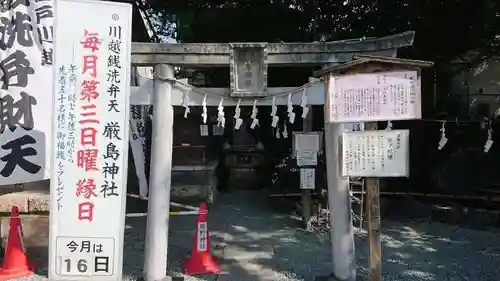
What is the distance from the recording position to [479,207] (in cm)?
998

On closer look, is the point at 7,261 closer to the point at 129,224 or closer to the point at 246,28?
the point at 129,224

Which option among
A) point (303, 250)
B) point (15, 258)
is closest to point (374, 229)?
point (303, 250)

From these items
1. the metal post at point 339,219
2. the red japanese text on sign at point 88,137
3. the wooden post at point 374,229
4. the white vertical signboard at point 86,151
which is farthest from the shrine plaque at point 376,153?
the red japanese text on sign at point 88,137

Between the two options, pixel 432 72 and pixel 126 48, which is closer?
pixel 126 48

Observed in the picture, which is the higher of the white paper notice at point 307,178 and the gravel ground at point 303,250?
the white paper notice at point 307,178

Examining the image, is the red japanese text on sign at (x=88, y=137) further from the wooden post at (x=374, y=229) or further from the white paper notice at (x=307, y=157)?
the white paper notice at (x=307, y=157)

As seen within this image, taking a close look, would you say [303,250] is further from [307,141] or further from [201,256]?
[307,141]

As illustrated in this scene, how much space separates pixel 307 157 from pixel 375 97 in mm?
4434

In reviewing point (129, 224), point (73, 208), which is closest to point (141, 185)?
point (129, 224)

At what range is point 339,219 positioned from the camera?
5.81 meters

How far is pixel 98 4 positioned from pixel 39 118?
1.97 metres

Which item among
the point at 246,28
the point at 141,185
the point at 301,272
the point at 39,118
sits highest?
the point at 246,28

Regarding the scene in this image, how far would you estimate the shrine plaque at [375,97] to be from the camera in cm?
469

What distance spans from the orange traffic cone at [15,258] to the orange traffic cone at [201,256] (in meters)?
2.08
